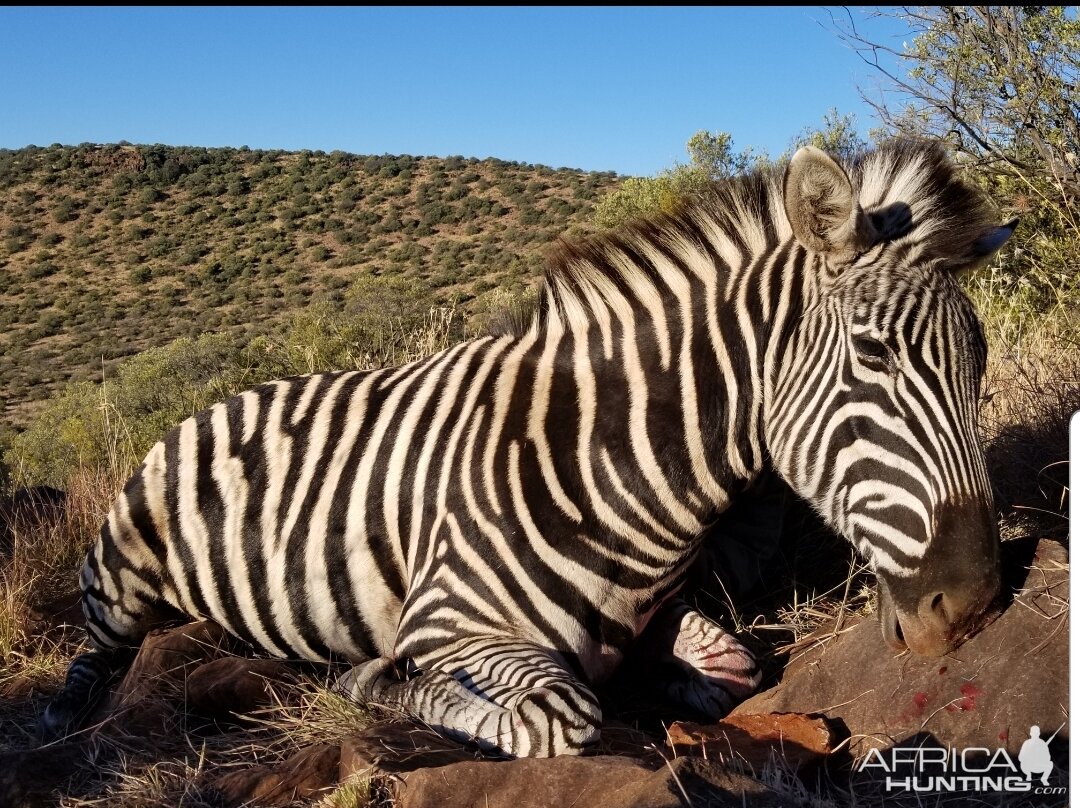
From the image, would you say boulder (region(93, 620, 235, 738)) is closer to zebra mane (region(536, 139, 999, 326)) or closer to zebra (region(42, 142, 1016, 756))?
zebra (region(42, 142, 1016, 756))

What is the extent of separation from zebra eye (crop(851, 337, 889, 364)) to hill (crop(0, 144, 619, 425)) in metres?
25.1

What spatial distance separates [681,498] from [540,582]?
0.61 m

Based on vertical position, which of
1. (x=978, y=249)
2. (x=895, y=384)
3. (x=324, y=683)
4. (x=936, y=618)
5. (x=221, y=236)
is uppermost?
(x=221, y=236)

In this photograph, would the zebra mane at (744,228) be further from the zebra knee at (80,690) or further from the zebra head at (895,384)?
the zebra knee at (80,690)

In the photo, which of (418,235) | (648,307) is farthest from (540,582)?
(418,235)

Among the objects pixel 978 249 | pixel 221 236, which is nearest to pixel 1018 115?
pixel 978 249

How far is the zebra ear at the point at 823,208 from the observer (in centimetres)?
308

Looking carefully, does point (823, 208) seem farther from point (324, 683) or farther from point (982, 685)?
point (324, 683)

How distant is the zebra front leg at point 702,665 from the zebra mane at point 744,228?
1.32 meters

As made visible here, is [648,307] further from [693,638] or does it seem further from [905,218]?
[693,638]

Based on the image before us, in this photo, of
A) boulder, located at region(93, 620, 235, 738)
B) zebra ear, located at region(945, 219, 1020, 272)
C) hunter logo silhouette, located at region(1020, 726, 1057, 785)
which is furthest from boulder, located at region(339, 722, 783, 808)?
zebra ear, located at region(945, 219, 1020, 272)

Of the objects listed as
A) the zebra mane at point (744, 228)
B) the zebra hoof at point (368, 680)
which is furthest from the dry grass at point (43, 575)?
the zebra mane at point (744, 228)

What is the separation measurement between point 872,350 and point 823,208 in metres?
0.53

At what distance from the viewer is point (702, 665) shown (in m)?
3.75
